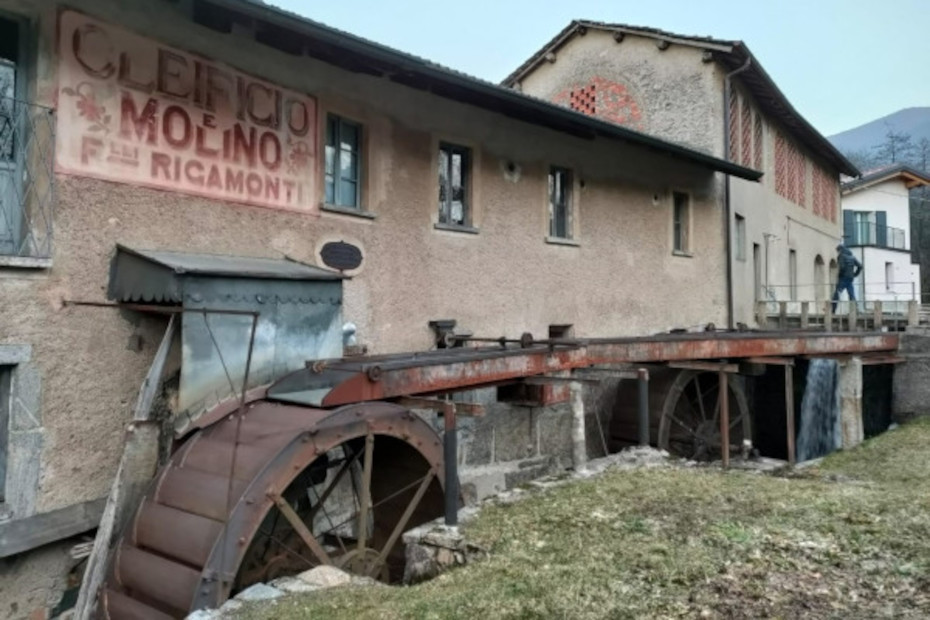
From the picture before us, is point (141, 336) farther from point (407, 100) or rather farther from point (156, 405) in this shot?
point (407, 100)

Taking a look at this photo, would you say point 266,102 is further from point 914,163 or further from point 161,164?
point 914,163

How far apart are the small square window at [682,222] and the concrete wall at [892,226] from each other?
764 inches

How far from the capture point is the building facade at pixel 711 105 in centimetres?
1450

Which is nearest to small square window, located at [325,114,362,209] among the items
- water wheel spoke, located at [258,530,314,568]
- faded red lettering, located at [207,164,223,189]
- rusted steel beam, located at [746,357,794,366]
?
faded red lettering, located at [207,164,223,189]

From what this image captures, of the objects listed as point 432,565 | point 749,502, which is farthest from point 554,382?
point 432,565

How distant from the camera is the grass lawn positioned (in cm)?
352

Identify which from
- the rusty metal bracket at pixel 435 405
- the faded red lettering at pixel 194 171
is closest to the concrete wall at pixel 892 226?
the rusty metal bracket at pixel 435 405

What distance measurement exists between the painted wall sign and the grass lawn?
11.0 feet

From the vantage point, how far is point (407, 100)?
779cm

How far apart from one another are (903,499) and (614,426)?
4.99 m

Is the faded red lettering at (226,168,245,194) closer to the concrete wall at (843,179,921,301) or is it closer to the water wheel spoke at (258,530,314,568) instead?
the water wheel spoke at (258,530,314,568)

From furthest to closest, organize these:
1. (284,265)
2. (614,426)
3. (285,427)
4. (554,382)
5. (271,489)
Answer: (614,426), (554,382), (284,265), (285,427), (271,489)

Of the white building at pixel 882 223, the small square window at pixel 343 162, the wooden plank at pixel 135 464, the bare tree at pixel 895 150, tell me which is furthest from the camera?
the bare tree at pixel 895 150

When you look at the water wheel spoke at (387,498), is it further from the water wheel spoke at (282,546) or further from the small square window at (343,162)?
the small square window at (343,162)
